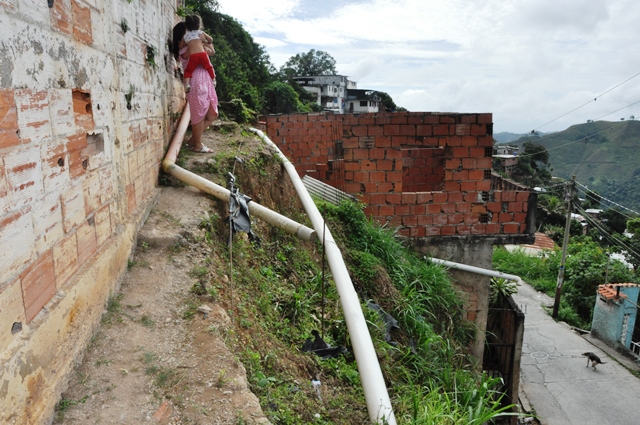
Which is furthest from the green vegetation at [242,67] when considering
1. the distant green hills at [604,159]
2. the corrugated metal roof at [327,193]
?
the distant green hills at [604,159]

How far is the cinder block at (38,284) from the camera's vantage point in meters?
1.52

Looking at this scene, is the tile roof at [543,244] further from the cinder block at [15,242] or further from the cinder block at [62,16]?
the cinder block at [15,242]

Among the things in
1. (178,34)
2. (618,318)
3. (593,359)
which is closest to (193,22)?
(178,34)

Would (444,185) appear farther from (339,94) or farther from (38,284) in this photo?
(339,94)

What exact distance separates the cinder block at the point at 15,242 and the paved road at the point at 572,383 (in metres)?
8.16

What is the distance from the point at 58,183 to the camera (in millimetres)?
1801

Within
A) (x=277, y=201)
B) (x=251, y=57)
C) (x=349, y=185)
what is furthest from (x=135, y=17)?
(x=251, y=57)

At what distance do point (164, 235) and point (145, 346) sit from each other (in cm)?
100

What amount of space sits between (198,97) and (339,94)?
46.6 meters

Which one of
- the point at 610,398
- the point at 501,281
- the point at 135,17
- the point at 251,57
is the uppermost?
the point at 251,57

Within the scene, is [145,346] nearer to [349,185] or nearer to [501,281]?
[349,185]

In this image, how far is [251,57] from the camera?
88.7 ft

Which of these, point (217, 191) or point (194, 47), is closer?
point (217, 191)

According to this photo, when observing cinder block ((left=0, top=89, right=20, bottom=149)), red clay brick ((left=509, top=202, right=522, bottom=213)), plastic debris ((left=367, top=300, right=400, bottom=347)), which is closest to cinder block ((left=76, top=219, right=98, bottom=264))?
cinder block ((left=0, top=89, right=20, bottom=149))
